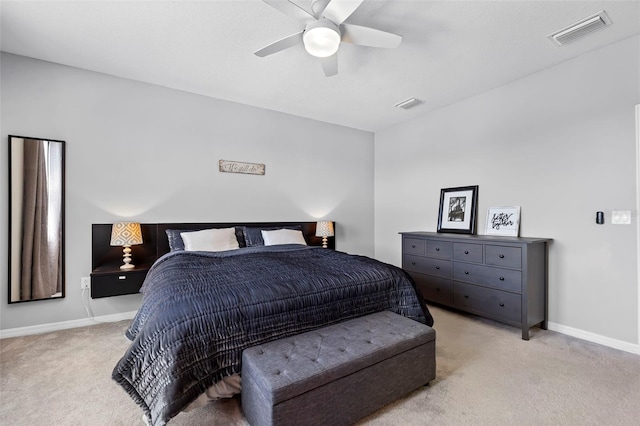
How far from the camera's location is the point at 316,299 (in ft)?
6.28

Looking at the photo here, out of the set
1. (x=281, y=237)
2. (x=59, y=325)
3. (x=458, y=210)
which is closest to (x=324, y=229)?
(x=281, y=237)

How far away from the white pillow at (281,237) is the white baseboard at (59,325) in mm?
1678

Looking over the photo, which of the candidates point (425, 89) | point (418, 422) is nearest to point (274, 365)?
point (418, 422)

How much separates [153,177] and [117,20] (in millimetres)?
1592

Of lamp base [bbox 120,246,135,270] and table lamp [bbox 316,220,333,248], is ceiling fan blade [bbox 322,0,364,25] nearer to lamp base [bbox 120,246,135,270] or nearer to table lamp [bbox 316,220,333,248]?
table lamp [bbox 316,220,333,248]

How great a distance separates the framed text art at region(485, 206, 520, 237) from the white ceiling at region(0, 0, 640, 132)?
142 cm

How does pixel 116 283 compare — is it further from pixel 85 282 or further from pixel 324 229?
pixel 324 229

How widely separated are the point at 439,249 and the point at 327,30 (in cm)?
259

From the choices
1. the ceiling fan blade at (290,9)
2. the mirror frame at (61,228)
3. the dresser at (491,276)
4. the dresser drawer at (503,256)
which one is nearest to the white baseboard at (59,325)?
the mirror frame at (61,228)

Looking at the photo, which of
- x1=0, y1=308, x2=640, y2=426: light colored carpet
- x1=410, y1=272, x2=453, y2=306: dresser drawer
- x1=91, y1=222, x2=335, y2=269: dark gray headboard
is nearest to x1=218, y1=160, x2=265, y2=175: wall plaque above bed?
x1=91, y1=222, x2=335, y2=269: dark gray headboard

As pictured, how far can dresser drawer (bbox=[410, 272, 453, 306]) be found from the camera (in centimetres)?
329

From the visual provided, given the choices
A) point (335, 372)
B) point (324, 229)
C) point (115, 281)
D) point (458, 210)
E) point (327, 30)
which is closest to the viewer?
point (335, 372)

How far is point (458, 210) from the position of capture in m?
3.70

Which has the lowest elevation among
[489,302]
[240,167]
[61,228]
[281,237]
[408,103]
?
[489,302]
